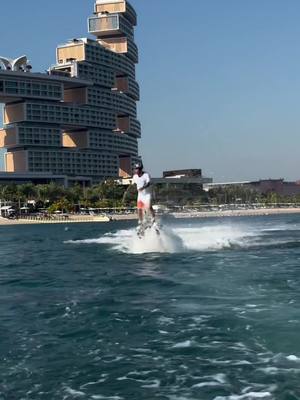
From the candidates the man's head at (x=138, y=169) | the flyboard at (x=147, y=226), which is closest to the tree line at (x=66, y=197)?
the flyboard at (x=147, y=226)

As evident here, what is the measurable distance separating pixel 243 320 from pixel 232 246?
64.4ft

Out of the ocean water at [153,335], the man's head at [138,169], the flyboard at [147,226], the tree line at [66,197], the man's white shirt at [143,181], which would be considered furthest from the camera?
the tree line at [66,197]

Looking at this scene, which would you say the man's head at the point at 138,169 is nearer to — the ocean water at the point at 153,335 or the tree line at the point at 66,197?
the ocean water at the point at 153,335

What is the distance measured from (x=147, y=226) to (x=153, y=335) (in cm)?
1664

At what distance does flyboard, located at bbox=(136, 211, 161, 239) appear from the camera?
26688 mm

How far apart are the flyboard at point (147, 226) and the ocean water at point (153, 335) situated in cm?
627

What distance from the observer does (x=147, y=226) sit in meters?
27.4

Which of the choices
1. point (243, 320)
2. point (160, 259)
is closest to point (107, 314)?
point (243, 320)

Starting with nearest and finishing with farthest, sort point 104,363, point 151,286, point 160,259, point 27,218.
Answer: point 104,363 < point 151,286 < point 160,259 < point 27,218

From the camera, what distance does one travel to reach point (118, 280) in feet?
60.4

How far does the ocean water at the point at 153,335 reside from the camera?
26.8ft

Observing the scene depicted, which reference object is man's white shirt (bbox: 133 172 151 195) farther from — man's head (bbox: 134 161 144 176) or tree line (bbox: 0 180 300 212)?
tree line (bbox: 0 180 300 212)

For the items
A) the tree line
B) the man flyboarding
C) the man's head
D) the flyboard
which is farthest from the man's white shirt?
the tree line

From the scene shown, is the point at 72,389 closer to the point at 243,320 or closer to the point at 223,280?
the point at 243,320
